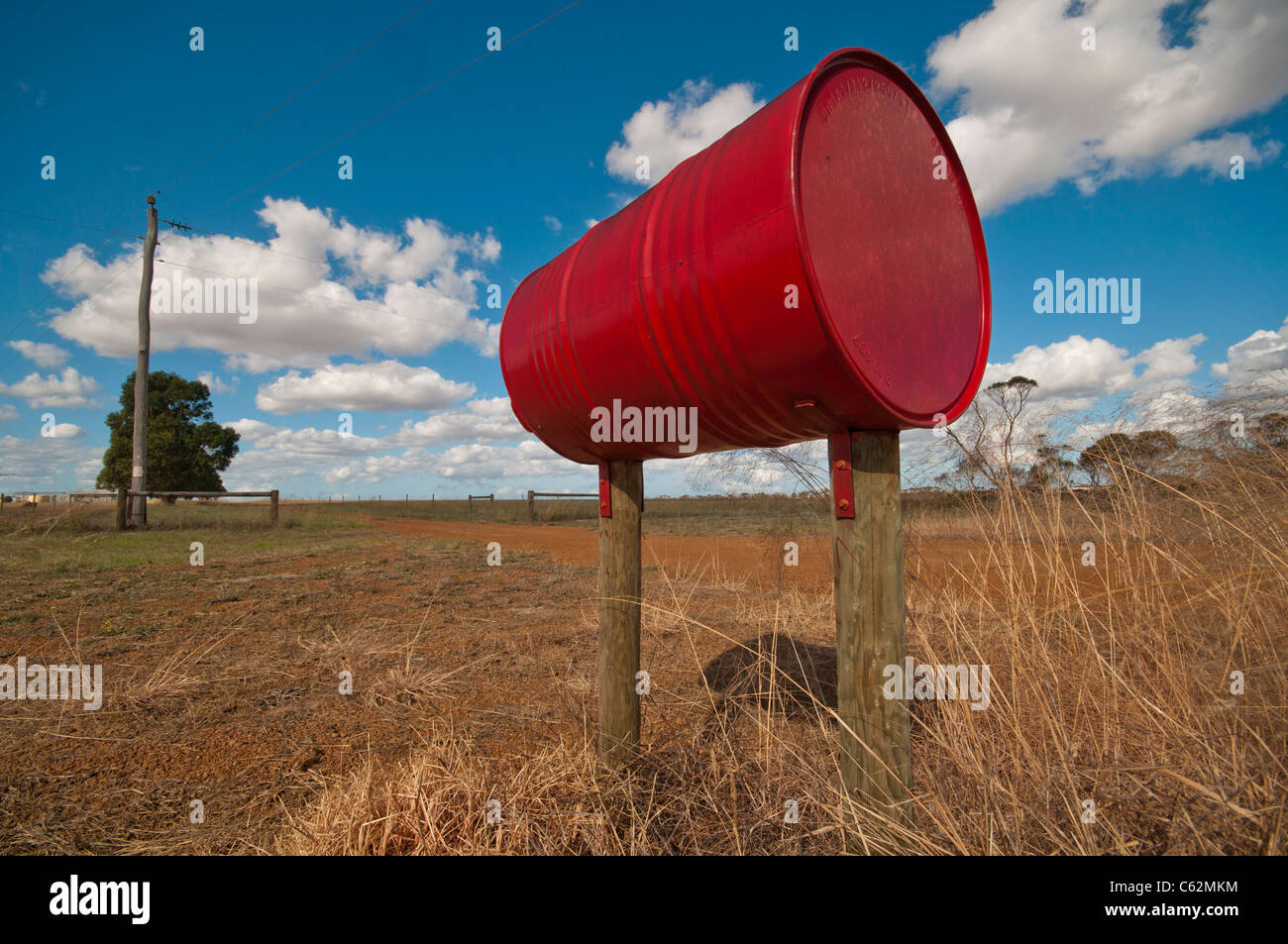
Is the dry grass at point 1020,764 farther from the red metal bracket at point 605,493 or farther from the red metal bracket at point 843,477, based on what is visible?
the red metal bracket at point 843,477

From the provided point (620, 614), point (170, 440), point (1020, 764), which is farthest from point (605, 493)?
point (170, 440)

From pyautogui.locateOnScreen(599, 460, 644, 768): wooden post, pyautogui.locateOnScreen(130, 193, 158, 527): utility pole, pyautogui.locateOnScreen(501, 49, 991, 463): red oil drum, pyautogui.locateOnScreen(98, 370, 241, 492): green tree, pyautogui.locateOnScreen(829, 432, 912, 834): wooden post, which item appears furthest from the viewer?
pyautogui.locateOnScreen(98, 370, 241, 492): green tree

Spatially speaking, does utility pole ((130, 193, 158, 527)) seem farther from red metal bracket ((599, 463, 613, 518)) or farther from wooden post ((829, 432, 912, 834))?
wooden post ((829, 432, 912, 834))

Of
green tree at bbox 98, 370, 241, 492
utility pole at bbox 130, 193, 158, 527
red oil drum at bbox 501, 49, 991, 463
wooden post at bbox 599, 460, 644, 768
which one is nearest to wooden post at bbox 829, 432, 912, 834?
red oil drum at bbox 501, 49, 991, 463

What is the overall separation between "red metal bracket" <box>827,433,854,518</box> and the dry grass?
0.78m

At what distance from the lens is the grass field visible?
1.75 metres

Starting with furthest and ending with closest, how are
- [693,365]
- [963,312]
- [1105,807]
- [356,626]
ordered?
[356,626]
[963,312]
[693,365]
[1105,807]

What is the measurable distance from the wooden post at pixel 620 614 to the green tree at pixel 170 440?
39423 millimetres

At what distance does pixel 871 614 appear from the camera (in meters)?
1.70

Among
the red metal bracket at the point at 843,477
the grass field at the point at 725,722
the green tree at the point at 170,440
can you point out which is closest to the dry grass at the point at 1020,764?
the grass field at the point at 725,722
